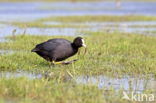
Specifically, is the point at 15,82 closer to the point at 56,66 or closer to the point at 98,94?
the point at 98,94

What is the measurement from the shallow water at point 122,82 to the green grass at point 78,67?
27 centimetres

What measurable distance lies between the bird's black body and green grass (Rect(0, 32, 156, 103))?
0.27 meters

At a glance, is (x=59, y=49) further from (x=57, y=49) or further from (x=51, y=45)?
(x=51, y=45)

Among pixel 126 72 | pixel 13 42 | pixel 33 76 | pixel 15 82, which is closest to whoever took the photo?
pixel 15 82

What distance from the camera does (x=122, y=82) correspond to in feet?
31.2

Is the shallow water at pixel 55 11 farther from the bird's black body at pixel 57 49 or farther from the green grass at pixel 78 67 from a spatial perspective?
the bird's black body at pixel 57 49

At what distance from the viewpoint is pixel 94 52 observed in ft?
43.7

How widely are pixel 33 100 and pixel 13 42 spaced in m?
7.91

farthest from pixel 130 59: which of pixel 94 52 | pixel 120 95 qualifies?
pixel 120 95

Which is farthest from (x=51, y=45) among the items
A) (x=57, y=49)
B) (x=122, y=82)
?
(x=122, y=82)

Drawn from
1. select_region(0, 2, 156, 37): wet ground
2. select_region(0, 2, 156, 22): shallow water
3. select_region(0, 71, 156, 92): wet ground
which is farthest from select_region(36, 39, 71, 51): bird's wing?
select_region(0, 2, 156, 22): shallow water

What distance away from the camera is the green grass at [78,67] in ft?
25.3

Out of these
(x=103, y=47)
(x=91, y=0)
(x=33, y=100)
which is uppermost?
(x=33, y=100)

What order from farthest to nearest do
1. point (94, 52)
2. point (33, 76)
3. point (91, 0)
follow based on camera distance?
1. point (91, 0)
2. point (94, 52)
3. point (33, 76)
